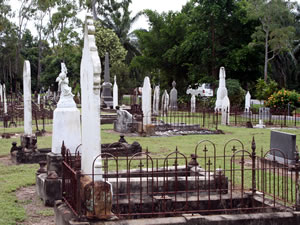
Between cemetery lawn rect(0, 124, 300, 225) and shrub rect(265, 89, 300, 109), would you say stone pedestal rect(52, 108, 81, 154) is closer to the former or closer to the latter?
cemetery lawn rect(0, 124, 300, 225)

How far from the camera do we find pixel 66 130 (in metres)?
8.49

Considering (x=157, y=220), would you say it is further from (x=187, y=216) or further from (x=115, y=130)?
(x=115, y=130)

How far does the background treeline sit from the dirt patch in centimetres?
1870

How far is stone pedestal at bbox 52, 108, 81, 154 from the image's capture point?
8.44 meters

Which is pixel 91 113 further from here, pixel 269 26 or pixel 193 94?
pixel 269 26

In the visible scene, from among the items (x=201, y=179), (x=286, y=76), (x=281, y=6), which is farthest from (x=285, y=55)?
(x=201, y=179)

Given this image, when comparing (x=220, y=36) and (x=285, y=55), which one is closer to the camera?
(x=220, y=36)

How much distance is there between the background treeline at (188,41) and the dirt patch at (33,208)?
18697 mm

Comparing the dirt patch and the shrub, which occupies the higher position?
the shrub

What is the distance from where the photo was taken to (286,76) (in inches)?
1766

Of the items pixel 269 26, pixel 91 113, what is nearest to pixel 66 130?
pixel 91 113

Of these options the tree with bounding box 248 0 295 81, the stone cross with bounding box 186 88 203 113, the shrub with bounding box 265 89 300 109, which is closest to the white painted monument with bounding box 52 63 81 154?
the shrub with bounding box 265 89 300 109

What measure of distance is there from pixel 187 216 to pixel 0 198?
3.63 metres

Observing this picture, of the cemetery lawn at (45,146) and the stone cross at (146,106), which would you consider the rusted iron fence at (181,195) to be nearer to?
the cemetery lawn at (45,146)
